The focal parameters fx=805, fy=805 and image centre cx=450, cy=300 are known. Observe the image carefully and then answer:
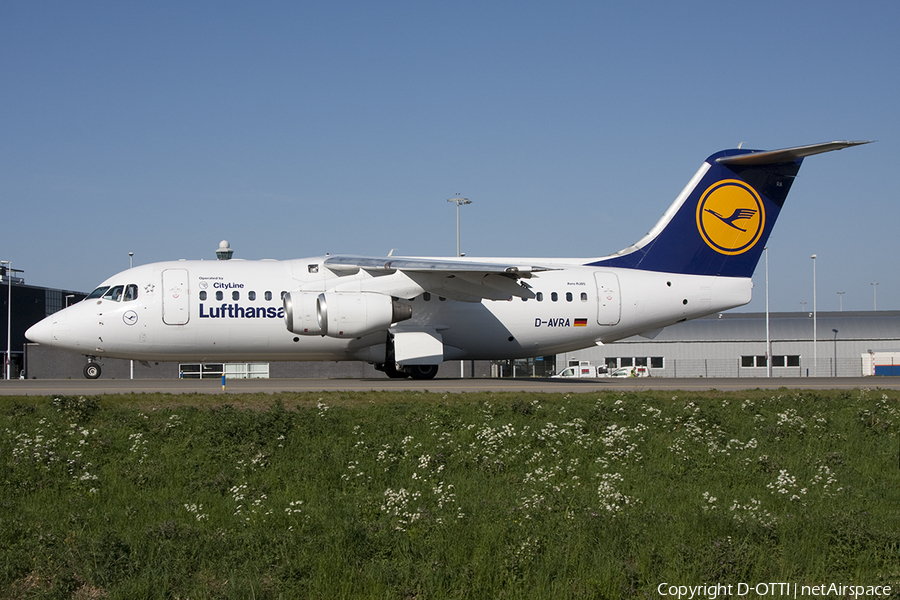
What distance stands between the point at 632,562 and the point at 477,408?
757 centimetres

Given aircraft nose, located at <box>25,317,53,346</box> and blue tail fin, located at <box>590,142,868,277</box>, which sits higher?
blue tail fin, located at <box>590,142,868,277</box>

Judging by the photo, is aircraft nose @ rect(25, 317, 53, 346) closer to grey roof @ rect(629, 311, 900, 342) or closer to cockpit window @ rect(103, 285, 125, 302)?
cockpit window @ rect(103, 285, 125, 302)

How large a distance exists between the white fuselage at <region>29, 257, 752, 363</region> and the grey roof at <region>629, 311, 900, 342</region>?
34272mm

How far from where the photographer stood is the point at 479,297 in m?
24.9

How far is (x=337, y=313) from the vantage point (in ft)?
76.7

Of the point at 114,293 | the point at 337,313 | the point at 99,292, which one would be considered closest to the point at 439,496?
the point at 337,313

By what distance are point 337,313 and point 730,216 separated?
1406 cm

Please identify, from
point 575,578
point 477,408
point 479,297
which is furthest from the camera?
point 479,297

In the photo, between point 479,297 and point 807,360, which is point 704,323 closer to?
point 807,360

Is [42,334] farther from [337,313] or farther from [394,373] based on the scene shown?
[394,373]

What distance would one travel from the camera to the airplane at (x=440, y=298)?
24359mm

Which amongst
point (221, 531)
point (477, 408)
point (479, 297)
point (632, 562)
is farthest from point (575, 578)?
point (479, 297)

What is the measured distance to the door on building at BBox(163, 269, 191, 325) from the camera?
2441 cm

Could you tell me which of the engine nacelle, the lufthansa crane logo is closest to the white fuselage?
the engine nacelle
